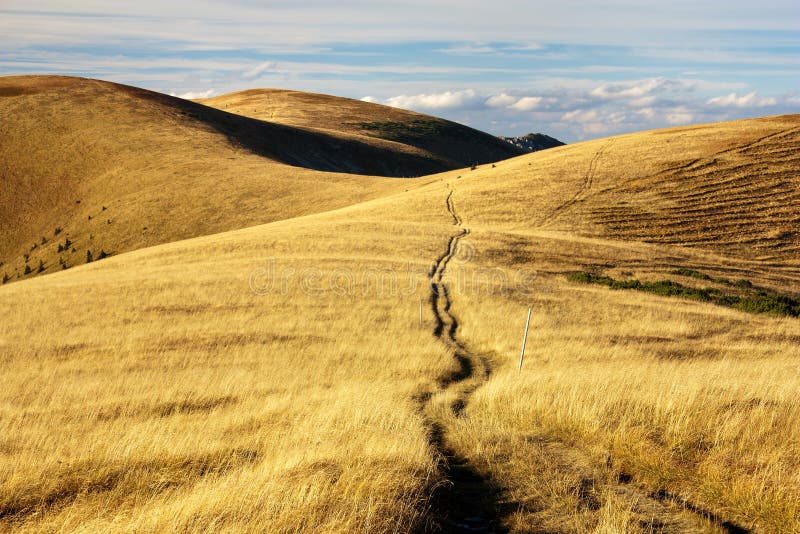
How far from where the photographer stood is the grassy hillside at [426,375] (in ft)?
22.2

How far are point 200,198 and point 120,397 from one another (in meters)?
50.6

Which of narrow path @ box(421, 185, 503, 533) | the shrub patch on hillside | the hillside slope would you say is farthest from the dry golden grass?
the hillside slope

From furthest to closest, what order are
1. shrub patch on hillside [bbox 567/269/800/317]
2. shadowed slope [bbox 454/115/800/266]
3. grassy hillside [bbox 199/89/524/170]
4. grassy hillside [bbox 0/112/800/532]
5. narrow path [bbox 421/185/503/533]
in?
grassy hillside [bbox 199/89/524/170], shadowed slope [bbox 454/115/800/266], shrub patch on hillside [bbox 567/269/800/317], grassy hillside [bbox 0/112/800/532], narrow path [bbox 421/185/503/533]

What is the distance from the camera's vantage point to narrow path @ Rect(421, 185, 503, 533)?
21.4 ft

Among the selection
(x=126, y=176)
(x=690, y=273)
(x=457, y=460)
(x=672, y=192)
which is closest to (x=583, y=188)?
(x=672, y=192)

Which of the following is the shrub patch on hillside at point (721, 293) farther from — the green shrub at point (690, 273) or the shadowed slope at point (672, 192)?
the shadowed slope at point (672, 192)

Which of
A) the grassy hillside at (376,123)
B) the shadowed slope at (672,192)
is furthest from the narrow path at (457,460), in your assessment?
the grassy hillside at (376,123)

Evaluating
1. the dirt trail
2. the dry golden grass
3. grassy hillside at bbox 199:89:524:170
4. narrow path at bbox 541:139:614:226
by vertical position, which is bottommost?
the dry golden grass

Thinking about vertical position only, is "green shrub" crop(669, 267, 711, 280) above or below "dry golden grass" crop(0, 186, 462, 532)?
above

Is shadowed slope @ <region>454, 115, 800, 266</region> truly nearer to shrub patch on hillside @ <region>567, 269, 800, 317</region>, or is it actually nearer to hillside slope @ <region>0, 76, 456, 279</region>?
shrub patch on hillside @ <region>567, 269, 800, 317</region>

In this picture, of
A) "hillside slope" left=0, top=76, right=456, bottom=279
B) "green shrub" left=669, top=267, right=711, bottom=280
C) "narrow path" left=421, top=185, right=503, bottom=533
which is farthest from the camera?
"hillside slope" left=0, top=76, right=456, bottom=279

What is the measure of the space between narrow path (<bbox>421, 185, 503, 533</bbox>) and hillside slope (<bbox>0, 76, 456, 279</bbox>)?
42.8 m

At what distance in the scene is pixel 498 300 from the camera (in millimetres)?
27094

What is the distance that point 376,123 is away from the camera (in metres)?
161
